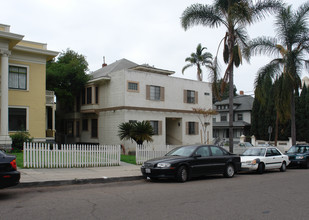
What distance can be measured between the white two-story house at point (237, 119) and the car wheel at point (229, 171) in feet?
116

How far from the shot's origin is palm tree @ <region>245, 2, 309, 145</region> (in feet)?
78.5

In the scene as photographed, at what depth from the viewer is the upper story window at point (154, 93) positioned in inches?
1135

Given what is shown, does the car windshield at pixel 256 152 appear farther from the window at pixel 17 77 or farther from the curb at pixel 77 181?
the window at pixel 17 77

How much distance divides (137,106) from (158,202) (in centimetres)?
1972

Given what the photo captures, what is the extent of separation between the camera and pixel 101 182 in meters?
12.4

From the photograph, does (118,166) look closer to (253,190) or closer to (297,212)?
(253,190)

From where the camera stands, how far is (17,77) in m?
24.0

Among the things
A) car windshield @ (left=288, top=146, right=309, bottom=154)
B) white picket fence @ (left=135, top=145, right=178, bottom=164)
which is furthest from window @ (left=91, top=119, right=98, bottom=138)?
car windshield @ (left=288, top=146, right=309, bottom=154)

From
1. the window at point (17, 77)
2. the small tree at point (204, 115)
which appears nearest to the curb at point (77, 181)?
the window at point (17, 77)

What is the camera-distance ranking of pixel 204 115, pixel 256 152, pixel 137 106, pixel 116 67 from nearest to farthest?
pixel 256 152
pixel 137 106
pixel 204 115
pixel 116 67

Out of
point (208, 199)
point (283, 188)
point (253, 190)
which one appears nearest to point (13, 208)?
point (208, 199)

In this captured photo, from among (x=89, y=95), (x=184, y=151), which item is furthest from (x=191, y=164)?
(x=89, y=95)

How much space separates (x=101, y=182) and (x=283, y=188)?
21.3 feet

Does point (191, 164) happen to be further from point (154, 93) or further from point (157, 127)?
point (154, 93)
